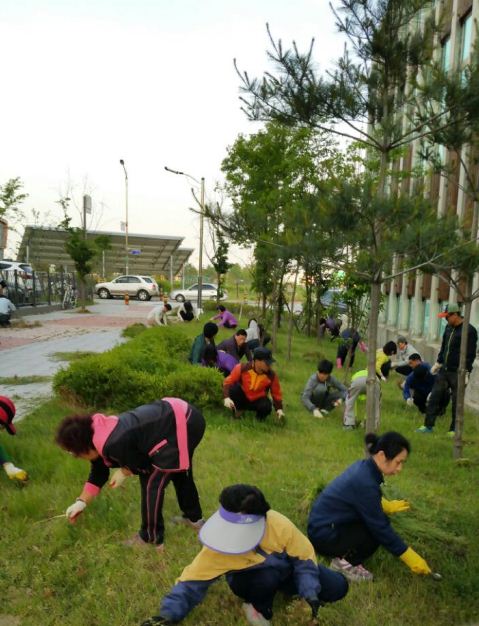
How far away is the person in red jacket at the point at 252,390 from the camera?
6.69 metres

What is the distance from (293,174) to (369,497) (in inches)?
540

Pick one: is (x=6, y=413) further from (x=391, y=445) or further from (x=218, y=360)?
(x=218, y=360)

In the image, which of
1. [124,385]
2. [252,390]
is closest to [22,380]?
[124,385]

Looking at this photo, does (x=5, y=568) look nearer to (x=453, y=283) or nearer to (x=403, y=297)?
(x=453, y=283)

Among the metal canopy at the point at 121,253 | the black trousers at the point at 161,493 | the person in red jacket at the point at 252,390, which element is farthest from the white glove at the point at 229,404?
the metal canopy at the point at 121,253

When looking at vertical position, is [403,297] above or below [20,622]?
above

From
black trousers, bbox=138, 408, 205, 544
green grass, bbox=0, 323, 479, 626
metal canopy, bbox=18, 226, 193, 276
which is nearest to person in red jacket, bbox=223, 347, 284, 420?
green grass, bbox=0, 323, 479, 626

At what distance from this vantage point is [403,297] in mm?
17609

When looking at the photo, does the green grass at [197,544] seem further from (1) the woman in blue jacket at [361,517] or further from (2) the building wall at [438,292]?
(2) the building wall at [438,292]

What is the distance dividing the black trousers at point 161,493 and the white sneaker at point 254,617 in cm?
91

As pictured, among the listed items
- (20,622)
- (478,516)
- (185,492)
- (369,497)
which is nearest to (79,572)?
(20,622)

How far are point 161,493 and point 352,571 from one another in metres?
1.28

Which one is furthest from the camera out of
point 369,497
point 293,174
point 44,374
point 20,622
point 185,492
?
point 293,174

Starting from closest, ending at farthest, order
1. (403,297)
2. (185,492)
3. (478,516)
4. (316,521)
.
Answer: (316,521), (185,492), (478,516), (403,297)
